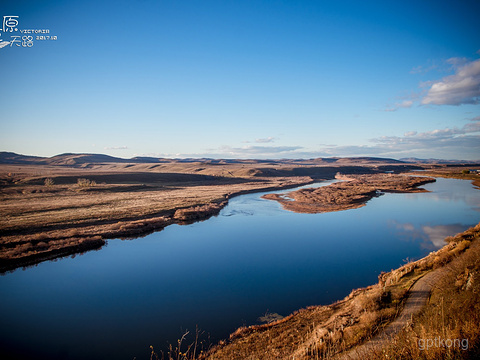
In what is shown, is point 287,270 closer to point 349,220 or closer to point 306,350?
point 306,350

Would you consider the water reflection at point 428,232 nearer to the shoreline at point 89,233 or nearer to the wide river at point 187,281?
the wide river at point 187,281

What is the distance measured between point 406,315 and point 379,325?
109 centimetres

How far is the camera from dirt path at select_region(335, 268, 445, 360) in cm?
601

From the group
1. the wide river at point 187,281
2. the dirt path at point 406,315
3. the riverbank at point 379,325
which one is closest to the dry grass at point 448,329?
the riverbank at point 379,325

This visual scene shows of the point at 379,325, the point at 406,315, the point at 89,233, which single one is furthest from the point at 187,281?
the point at 89,233

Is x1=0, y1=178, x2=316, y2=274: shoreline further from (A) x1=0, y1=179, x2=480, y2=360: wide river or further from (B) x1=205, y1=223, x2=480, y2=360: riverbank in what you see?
(B) x1=205, y1=223, x2=480, y2=360: riverbank

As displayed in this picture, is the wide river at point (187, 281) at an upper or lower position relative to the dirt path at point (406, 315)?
lower

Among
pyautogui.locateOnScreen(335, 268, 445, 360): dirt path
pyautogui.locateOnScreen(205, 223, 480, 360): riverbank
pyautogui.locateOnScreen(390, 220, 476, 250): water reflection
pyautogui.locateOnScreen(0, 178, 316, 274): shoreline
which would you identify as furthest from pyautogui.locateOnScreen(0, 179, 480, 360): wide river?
pyautogui.locateOnScreen(335, 268, 445, 360): dirt path

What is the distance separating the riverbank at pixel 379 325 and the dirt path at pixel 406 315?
0.41 feet

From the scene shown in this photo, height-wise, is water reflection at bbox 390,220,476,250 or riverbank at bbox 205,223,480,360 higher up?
riverbank at bbox 205,223,480,360

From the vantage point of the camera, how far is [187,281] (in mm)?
15180

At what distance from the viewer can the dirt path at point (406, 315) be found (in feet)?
19.7

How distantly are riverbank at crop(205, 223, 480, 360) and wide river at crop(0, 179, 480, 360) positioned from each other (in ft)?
5.18

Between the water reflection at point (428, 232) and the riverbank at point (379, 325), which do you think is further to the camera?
the water reflection at point (428, 232)
